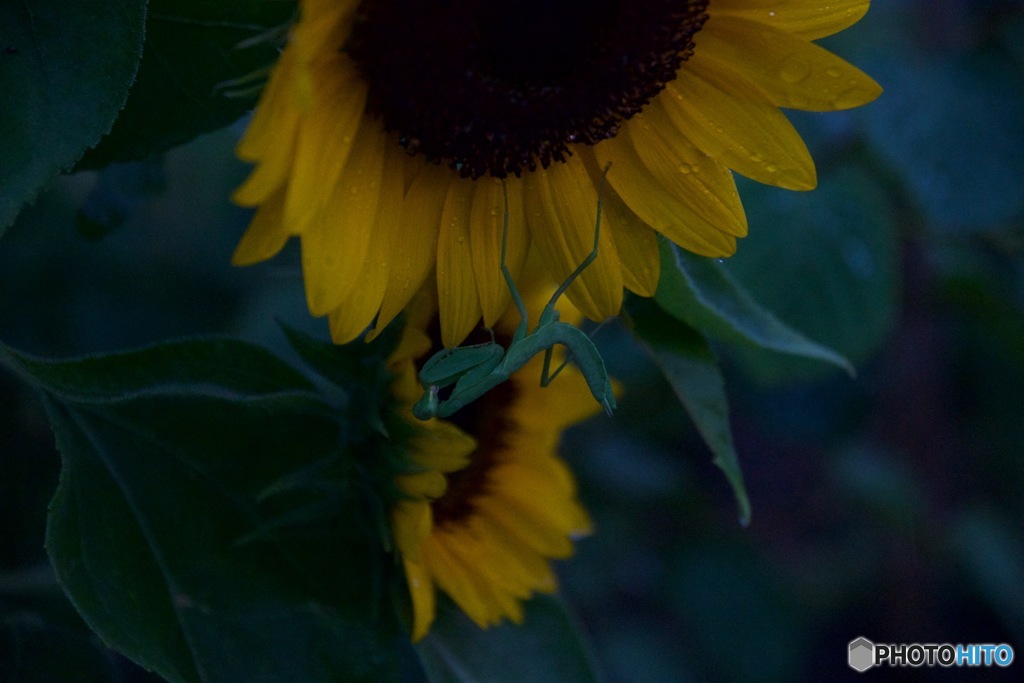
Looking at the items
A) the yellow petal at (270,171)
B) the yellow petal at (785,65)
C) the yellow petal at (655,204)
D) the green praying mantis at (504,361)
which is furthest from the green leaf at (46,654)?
the yellow petal at (785,65)

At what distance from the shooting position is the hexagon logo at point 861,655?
6.38ft

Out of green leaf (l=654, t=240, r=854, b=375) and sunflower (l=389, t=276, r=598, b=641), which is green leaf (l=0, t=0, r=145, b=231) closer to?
sunflower (l=389, t=276, r=598, b=641)

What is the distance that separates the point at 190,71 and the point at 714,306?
474 mm

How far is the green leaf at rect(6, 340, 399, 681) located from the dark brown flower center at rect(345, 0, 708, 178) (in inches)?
9.7

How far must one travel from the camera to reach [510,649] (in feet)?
3.20

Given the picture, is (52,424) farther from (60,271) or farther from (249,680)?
(60,271)

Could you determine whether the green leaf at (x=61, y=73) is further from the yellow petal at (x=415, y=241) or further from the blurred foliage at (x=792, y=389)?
the yellow petal at (x=415, y=241)

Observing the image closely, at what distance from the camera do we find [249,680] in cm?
85

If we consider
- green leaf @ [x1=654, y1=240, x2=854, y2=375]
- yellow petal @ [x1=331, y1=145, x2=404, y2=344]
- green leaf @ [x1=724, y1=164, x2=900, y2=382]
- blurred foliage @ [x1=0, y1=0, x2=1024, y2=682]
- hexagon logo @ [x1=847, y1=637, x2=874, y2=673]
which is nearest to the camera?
yellow petal @ [x1=331, y1=145, x2=404, y2=344]

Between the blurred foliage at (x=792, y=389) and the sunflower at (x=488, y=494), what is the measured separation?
0.24 feet

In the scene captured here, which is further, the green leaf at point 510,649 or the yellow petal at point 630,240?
the green leaf at point 510,649

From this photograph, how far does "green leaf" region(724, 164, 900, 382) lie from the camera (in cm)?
167

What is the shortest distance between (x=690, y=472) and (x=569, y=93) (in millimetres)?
1611

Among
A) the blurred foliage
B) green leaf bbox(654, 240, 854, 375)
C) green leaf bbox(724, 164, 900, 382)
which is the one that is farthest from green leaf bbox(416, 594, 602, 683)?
green leaf bbox(724, 164, 900, 382)
